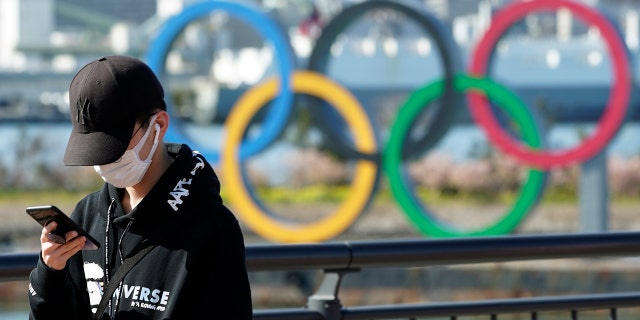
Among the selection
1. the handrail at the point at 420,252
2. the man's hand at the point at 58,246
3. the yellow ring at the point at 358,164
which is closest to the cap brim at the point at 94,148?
the man's hand at the point at 58,246

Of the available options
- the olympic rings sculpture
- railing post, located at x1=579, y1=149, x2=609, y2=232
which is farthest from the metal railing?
railing post, located at x1=579, y1=149, x2=609, y2=232

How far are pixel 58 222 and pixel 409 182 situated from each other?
17.2 meters

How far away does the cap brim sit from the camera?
205 centimetres

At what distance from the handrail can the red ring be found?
13.9 m

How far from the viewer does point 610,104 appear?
18.4 m

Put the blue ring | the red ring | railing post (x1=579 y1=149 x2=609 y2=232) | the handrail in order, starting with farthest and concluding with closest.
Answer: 1. the blue ring
2. railing post (x1=579 y1=149 x2=609 y2=232)
3. the red ring
4. the handrail

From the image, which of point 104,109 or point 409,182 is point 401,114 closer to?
point 409,182

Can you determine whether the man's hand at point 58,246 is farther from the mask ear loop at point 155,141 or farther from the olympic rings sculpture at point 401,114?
the olympic rings sculpture at point 401,114

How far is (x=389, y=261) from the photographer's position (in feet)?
12.3

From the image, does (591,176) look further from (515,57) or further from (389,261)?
(515,57)

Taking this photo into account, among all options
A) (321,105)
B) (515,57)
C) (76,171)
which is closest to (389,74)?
(515,57)

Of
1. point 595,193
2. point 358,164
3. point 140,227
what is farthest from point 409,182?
point 140,227

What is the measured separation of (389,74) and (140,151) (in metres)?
50.5

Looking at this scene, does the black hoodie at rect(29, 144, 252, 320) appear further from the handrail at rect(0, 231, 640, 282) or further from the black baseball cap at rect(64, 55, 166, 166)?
the handrail at rect(0, 231, 640, 282)
